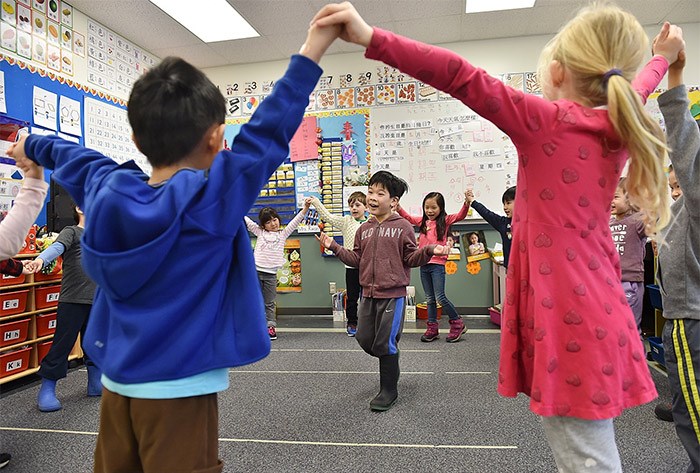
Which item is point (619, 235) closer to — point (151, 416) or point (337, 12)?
point (337, 12)

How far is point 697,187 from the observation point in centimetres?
129

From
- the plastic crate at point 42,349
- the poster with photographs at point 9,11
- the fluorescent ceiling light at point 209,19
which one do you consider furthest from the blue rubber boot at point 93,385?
the fluorescent ceiling light at point 209,19

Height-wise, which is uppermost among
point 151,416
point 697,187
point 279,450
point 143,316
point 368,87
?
point 368,87

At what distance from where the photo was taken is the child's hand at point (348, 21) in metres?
0.79

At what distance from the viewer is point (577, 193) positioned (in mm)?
848

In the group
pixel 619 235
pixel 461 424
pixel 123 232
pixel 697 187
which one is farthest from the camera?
pixel 619 235

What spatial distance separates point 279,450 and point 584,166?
5.39 ft

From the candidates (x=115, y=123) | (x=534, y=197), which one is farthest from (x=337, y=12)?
(x=115, y=123)

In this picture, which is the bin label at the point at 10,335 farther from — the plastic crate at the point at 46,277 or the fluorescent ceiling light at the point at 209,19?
the fluorescent ceiling light at the point at 209,19

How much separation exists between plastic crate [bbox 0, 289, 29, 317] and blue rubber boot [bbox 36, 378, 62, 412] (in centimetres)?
61

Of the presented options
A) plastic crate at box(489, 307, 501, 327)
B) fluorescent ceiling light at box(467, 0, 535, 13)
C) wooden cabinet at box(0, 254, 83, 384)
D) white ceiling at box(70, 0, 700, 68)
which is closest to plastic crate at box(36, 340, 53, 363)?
wooden cabinet at box(0, 254, 83, 384)

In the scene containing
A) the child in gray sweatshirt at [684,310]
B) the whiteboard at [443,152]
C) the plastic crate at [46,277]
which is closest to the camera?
the child in gray sweatshirt at [684,310]

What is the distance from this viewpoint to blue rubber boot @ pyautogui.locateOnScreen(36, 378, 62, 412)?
2451 millimetres

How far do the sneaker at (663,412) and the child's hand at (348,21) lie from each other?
227 cm
